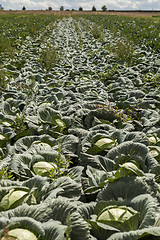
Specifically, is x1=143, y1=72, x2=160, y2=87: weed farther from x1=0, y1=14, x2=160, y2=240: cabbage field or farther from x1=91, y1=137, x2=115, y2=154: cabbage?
x1=91, y1=137, x2=115, y2=154: cabbage

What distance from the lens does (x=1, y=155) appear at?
2898 millimetres

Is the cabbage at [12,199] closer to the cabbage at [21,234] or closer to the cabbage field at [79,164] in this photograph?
the cabbage field at [79,164]

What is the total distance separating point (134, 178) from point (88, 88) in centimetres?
338

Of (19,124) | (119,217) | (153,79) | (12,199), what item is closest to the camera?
(119,217)

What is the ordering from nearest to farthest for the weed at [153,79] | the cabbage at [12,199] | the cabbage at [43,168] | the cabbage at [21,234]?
the cabbage at [21,234] < the cabbage at [12,199] < the cabbage at [43,168] < the weed at [153,79]

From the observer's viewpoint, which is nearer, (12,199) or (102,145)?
(12,199)

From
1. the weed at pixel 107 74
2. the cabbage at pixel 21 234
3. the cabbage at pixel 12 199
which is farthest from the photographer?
the weed at pixel 107 74

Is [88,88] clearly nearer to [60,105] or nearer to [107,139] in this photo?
[60,105]

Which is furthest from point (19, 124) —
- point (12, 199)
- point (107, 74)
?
point (107, 74)

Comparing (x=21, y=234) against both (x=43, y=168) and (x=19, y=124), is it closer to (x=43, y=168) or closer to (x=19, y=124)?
(x=43, y=168)

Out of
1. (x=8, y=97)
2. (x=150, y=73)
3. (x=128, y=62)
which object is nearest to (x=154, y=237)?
(x=8, y=97)

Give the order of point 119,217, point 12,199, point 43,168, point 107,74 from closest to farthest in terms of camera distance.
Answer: point 119,217 < point 12,199 < point 43,168 < point 107,74

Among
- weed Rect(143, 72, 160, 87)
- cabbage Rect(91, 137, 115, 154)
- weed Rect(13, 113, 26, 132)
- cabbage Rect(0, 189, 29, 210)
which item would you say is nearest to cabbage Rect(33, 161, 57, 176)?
cabbage Rect(0, 189, 29, 210)

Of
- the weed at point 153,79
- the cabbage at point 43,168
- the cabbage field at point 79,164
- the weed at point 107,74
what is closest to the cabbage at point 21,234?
the cabbage field at point 79,164
